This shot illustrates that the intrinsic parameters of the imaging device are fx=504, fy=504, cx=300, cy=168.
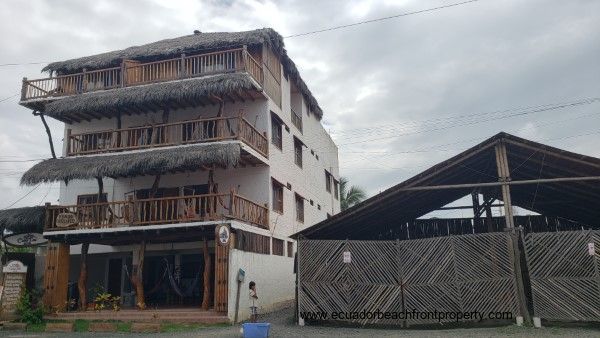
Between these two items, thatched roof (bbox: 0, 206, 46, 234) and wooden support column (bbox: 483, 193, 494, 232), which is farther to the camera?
thatched roof (bbox: 0, 206, 46, 234)

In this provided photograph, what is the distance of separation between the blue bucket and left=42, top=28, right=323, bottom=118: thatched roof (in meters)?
10.6

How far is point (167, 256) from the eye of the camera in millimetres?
18516

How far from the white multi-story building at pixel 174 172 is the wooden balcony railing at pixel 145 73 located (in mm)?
58

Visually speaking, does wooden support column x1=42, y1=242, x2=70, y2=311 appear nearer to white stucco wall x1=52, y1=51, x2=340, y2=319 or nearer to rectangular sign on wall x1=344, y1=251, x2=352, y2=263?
white stucco wall x1=52, y1=51, x2=340, y2=319

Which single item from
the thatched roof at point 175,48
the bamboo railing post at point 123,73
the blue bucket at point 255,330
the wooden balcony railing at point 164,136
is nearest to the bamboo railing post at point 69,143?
the wooden balcony railing at point 164,136

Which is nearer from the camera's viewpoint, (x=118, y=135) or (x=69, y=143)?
(x=69, y=143)

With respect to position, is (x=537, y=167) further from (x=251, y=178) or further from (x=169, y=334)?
(x=169, y=334)

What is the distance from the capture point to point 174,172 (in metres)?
18.2

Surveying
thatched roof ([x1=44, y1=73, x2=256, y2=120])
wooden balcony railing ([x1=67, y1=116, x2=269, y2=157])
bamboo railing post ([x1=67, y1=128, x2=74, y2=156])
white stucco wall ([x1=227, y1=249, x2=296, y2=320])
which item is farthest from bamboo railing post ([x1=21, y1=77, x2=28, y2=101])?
white stucco wall ([x1=227, y1=249, x2=296, y2=320])

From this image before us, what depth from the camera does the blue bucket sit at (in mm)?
10781

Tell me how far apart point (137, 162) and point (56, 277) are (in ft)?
15.2

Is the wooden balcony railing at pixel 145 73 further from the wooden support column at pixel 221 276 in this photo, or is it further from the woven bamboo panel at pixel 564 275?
the woven bamboo panel at pixel 564 275

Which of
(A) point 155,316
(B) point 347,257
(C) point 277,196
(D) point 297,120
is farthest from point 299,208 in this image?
(B) point 347,257

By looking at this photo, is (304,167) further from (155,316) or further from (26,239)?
(26,239)
